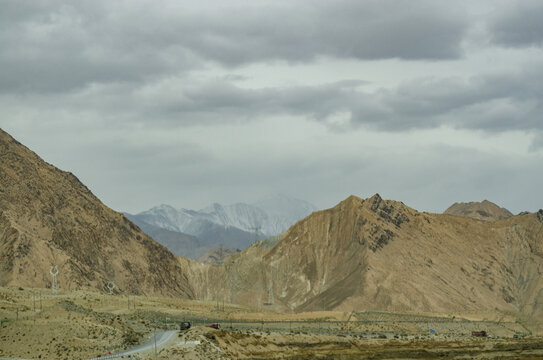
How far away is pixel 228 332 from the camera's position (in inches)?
4761

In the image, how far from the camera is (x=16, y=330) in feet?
341

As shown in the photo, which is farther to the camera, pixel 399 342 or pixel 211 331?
pixel 399 342

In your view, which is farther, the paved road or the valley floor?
the valley floor

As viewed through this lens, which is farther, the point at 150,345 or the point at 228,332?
the point at 228,332

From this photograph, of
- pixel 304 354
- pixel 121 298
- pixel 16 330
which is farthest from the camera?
pixel 121 298

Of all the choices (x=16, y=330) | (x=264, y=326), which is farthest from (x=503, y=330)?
(x=16, y=330)

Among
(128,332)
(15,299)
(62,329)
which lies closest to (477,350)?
(128,332)

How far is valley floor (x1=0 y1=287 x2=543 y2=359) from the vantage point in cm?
10238

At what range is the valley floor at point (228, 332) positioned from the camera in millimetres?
102375

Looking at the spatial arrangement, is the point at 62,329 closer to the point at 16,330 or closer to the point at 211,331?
the point at 16,330

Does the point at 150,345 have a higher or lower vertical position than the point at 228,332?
lower

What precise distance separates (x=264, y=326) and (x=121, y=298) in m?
49.5

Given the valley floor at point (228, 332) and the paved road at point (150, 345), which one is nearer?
the paved road at point (150, 345)

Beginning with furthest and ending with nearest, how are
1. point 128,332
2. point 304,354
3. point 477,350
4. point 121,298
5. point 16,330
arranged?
point 121,298 < point 477,350 < point 304,354 < point 128,332 < point 16,330
